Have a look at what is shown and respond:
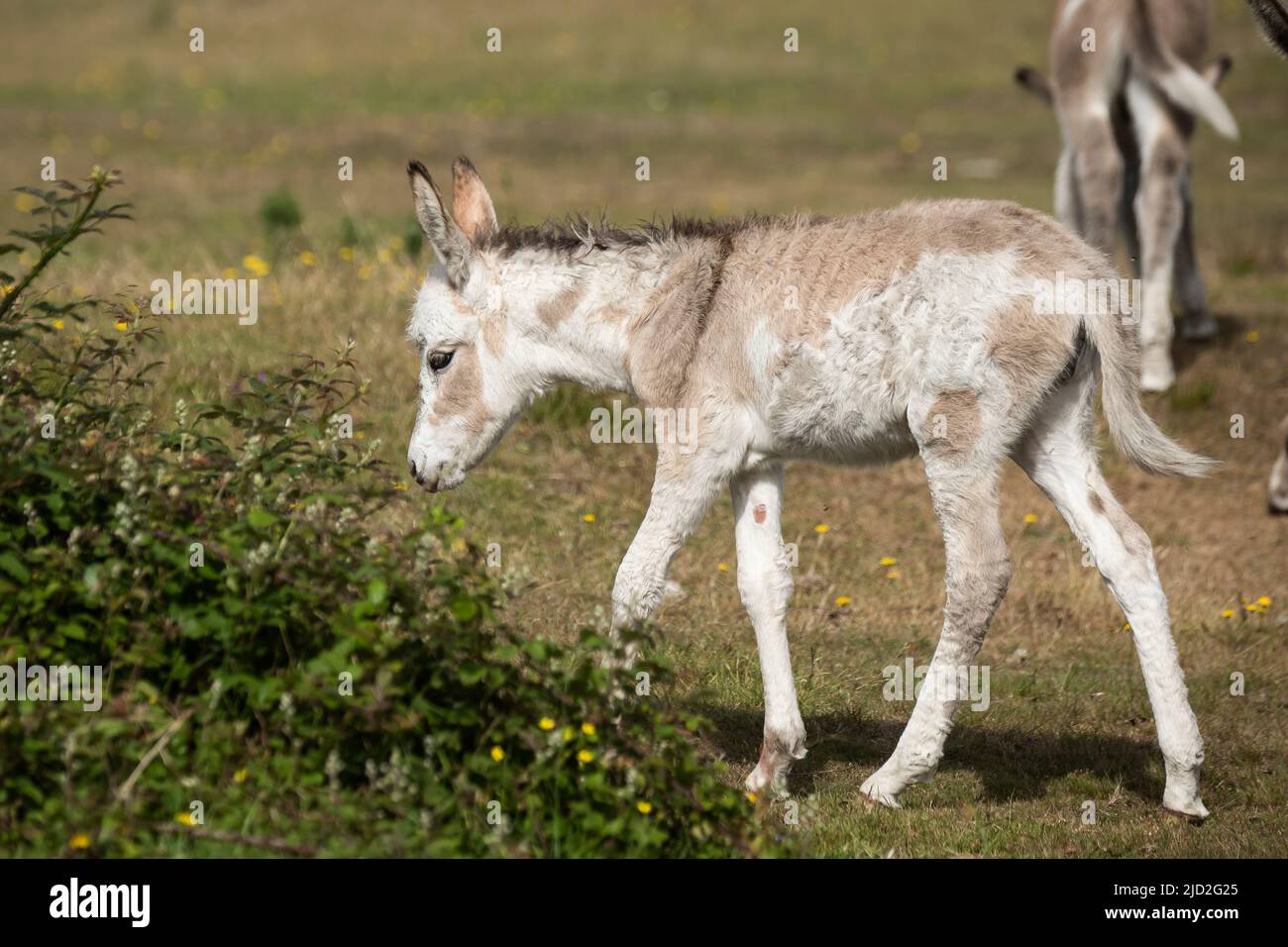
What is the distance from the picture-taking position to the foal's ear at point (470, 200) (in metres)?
6.16

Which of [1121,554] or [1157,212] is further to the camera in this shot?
[1157,212]

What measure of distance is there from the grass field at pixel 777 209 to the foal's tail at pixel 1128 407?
1.25 m

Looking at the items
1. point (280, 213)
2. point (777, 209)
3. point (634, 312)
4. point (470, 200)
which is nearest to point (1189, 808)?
point (634, 312)

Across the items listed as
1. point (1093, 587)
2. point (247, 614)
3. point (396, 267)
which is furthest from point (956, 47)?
point (247, 614)

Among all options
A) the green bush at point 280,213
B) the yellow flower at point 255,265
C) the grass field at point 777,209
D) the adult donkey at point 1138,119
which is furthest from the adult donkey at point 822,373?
the green bush at point 280,213

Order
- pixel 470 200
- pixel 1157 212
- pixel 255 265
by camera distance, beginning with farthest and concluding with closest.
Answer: pixel 255 265
pixel 1157 212
pixel 470 200

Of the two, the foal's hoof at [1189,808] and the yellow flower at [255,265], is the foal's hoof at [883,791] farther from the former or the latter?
the yellow flower at [255,265]

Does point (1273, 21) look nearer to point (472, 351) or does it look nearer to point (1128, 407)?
point (1128, 407)

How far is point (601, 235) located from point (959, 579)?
6.31 ft

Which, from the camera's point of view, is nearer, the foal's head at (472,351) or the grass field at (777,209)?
the foal's head at (472,351)

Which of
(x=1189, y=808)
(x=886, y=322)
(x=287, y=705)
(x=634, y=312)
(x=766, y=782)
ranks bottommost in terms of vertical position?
(x=1189, y=808)

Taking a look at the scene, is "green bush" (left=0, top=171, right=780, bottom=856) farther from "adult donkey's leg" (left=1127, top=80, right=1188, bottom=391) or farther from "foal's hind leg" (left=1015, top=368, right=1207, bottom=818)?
"adult donkey's leg" (left=1127, top=80, right=1188, bottom=391)

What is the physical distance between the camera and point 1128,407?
18.2 ft

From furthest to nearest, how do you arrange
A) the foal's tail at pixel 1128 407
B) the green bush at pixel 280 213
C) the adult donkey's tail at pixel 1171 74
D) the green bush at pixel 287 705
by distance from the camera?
1. the green bush at pixel 280 213
2. the adult donkey's tail at pixel 1171 74
3. the foal's tail at pixel 1128 407
4. the green bush at pixel 287 705
